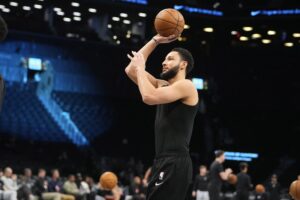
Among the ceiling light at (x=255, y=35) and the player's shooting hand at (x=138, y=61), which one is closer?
the player's shooting hand at (x=138, y=61)

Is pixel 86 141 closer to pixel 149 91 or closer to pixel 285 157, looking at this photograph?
pixel 285 157

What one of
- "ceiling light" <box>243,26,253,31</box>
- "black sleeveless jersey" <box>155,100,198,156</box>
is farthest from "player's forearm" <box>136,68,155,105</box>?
"ceiling light" <box>243,26,253,31</box>

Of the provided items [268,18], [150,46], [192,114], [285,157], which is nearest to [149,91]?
[192,114]

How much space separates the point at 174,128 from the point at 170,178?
0.37 m

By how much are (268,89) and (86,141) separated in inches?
367

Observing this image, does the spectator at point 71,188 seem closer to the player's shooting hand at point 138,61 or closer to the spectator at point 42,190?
the spectator at point 42,190

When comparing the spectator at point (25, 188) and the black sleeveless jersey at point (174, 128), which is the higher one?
the black sleeveless jersey at point (174, 128)

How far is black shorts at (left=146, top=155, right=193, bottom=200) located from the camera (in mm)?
4043

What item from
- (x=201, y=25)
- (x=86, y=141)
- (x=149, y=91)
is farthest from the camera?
(x=201, y=25)

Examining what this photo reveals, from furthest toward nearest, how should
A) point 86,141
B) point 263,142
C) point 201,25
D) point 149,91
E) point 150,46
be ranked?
point 201,25 < point 263,142 < point 86,141 < point 150,46 < point 149,91

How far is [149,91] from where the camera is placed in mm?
3998

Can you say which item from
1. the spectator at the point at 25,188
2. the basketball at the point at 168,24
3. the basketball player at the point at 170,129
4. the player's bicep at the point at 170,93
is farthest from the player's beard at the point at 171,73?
the spectator at the point at 25,188

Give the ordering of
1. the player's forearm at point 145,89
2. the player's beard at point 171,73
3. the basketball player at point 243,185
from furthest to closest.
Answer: the basketball player at point 243,185, the player's beard at point 171,73, the player's forearm at point 145,89

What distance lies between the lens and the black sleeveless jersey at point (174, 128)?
410cm
